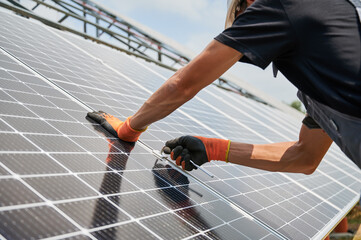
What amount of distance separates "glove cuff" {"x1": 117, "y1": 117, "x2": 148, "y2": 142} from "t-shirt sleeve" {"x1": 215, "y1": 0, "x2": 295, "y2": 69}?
1215 mm

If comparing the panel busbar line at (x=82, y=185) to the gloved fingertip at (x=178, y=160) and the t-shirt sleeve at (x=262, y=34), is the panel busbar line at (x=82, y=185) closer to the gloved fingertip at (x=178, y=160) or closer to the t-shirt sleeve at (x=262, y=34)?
the gloved fingertip at (x=178, y=160)

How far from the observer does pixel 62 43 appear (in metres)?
5.96

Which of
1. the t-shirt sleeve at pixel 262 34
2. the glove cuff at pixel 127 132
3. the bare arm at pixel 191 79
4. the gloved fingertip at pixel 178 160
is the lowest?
the gloved fingertip at pixel 178 160

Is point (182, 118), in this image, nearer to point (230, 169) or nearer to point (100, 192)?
point (230, 169)

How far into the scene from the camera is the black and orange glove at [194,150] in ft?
10.4

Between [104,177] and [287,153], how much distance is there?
214 cm

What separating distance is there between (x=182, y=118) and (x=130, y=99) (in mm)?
899

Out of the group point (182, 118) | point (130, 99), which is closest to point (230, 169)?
point (182, 118)

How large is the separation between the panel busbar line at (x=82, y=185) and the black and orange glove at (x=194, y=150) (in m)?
0.15

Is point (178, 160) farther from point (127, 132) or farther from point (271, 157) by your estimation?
point (271, 157)

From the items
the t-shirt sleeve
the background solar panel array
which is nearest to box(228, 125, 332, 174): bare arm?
the background solar panel array

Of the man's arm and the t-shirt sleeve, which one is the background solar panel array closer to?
the man's arm

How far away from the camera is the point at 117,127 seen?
128 inches

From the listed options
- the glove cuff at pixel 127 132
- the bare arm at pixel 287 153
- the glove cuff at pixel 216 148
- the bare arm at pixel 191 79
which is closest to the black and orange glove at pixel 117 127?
the glove cuff at pixel 127 132
